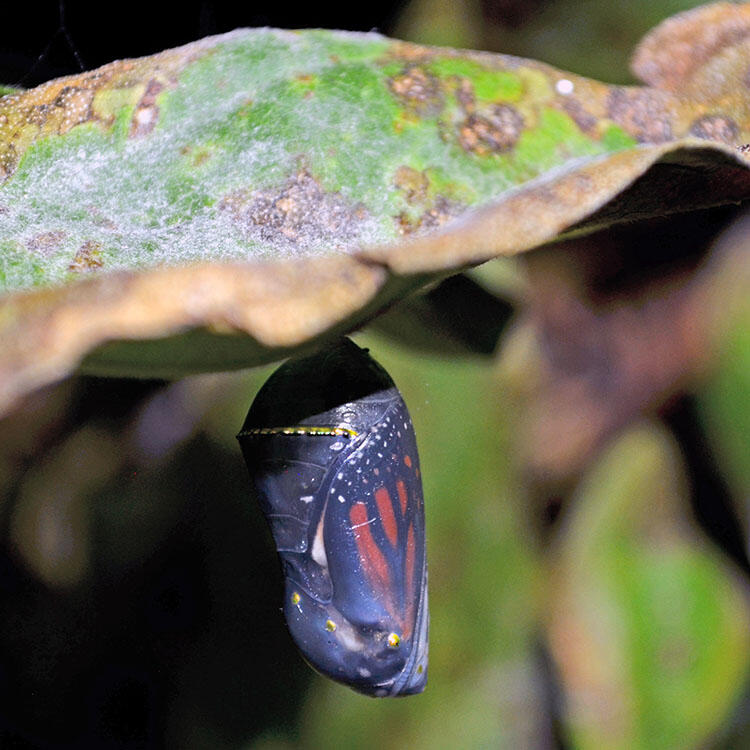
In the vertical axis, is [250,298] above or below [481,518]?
above

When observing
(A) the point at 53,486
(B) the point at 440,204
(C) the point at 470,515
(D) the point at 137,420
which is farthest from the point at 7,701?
(B) the point at 440,204

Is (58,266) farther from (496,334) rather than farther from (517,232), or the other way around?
(496,334)

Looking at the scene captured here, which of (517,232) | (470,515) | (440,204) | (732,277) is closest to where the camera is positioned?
(517,232)

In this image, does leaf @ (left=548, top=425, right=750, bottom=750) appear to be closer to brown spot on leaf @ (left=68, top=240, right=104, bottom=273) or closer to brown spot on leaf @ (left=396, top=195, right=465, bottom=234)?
brown spot on leaf @ (left=396, top=195, right=465, bottom=234)

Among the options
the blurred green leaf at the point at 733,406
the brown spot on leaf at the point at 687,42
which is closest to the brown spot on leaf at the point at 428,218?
the brown spot on leaf at the point at 687,42

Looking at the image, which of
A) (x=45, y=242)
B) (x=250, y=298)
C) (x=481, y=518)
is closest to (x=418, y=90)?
(x=45, y=242)

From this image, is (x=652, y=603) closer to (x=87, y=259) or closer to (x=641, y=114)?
(x=641, y=114)

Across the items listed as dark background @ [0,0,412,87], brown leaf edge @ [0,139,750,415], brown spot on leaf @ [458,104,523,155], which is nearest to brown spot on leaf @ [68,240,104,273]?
brown leaf edge @ [0,139,750,415]
